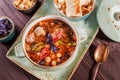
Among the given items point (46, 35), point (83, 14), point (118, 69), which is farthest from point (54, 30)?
point (118, 69)

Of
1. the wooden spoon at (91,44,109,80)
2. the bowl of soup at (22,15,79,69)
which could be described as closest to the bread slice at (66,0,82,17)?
the bowl of soup at (22,15,79,69)

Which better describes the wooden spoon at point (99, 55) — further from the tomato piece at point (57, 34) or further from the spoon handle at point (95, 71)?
the tomato piece at point (57, 34)

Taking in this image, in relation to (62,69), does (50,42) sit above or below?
above

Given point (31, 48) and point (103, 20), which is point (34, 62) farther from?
point (103, 20)

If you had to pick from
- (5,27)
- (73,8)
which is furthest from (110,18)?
(5,27)

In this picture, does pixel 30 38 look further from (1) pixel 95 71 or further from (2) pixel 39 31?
(1) pixel 95 71

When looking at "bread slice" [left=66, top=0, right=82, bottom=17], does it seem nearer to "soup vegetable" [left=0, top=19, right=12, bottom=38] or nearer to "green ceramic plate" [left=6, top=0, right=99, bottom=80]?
"green ceramic plate" [left=6, top=0, right=99, bottom=80]

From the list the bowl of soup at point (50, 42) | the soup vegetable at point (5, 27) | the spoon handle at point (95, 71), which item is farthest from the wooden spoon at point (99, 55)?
the soup vegetable at point (5, 27)
